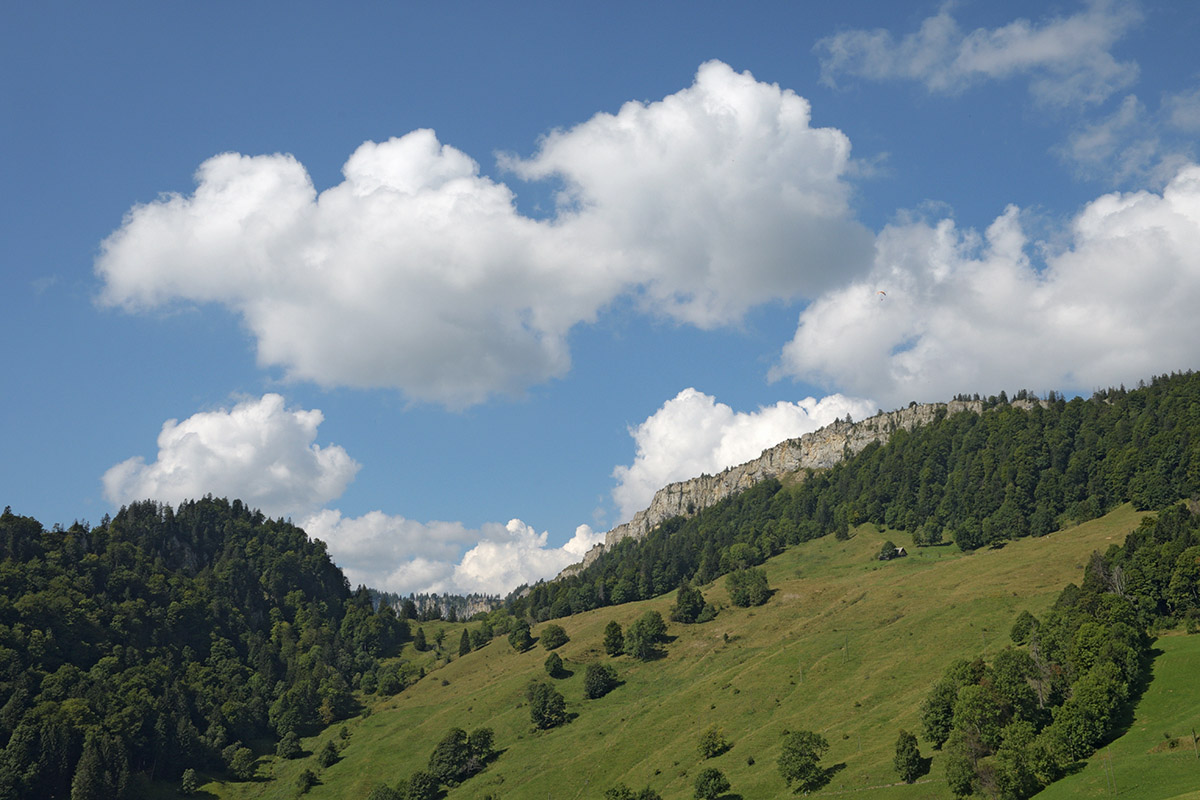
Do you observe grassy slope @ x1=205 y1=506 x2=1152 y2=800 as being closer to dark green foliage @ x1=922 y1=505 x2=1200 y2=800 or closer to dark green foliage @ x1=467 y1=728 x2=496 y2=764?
dark green foliage @ x1=467 y1=728 x2=496 y2=764

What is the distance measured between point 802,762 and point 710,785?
12.5 meters

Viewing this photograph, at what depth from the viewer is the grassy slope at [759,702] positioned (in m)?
119

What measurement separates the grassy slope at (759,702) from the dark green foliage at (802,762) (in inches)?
88.3

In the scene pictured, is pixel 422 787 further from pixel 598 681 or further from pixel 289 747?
pixel 289 747

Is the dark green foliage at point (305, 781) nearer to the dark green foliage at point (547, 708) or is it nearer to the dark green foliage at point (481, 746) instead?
the dark green foliage at point (481, 746)

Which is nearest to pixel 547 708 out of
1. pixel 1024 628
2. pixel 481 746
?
pixel 481 746

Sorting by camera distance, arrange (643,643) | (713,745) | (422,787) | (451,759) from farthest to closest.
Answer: (643,643) → (451,759) → (422,787) → (713,745)

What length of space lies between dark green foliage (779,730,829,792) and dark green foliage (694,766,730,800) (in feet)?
26.2

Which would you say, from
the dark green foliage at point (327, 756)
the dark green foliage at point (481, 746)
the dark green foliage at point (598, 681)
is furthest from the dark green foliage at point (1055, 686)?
the dark green foliage at point (327, 756)

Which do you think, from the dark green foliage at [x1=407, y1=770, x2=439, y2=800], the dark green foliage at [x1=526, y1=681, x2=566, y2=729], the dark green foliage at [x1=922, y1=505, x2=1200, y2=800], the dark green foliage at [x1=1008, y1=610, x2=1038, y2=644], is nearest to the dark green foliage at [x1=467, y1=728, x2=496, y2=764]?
the dark green foliage at [x1=407, y1=770, x2=439, y2=800]

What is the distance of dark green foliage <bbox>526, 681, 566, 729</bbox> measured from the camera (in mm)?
165000

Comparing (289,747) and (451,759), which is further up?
(289,747)

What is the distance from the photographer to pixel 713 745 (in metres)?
125

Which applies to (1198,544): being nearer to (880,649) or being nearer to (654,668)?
(880,649)
